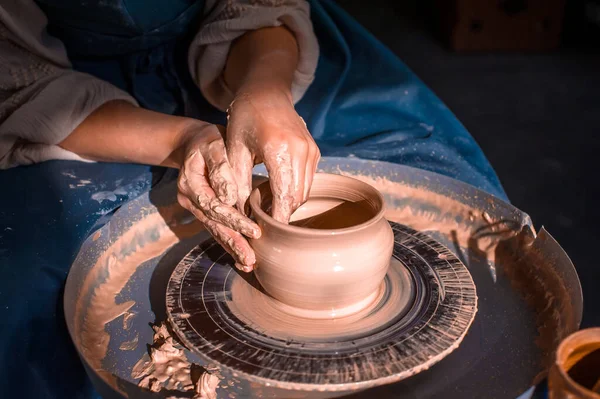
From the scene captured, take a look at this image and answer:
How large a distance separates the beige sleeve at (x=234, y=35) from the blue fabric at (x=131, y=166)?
68 millimetres

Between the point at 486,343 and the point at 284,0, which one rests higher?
the point at 284,0

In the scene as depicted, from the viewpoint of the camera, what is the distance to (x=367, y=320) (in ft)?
3.49

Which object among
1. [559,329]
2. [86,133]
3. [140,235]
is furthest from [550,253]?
[86,133]

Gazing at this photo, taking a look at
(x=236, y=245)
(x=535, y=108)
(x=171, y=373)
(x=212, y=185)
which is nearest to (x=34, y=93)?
(x=212, y=185)

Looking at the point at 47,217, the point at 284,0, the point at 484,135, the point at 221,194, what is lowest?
the point at 484,135

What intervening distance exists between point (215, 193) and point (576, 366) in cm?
67

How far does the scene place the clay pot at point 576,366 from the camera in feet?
2.48

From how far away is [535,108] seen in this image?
360 cm

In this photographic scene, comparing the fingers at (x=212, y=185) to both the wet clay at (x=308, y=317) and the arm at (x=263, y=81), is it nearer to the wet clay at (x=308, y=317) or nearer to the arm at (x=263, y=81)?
the arm at (x=263, y=81)

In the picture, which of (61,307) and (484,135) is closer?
(61,307)

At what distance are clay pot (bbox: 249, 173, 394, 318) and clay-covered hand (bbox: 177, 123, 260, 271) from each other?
2 centimetres

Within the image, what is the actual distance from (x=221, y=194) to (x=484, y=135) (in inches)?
98.5

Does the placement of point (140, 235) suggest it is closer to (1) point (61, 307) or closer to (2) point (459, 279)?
(1) point (61, 307)

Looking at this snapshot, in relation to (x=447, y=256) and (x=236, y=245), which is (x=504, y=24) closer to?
(x=447, y=256)
